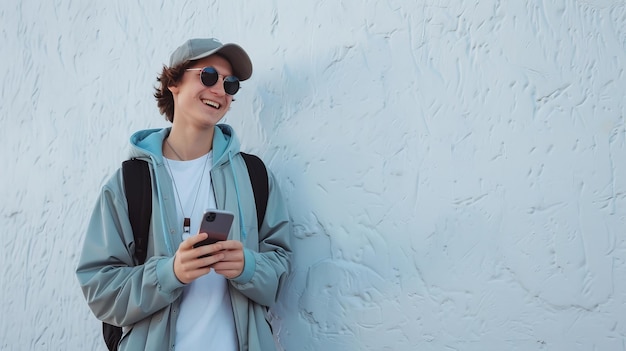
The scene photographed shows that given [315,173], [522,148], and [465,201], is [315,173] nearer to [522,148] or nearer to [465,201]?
[465,201]

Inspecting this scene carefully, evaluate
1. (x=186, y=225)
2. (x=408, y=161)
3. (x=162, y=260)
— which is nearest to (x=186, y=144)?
(x=186, y=225)

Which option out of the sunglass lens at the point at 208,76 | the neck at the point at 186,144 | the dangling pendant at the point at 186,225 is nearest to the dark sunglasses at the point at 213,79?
the sunglass lens at the point at 208,76

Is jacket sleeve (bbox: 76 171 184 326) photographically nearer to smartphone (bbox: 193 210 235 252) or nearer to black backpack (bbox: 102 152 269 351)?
black backpack (bbox: 102 152 269 351)

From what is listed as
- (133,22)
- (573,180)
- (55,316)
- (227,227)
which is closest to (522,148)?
(573,180)

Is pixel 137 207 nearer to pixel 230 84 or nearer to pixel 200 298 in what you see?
pixel 200 298

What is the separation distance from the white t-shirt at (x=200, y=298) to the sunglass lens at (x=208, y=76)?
27cm

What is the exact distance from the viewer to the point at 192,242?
1.94m

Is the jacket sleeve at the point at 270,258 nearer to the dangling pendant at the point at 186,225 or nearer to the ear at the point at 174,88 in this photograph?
the dangling pendant at the point at 186,225

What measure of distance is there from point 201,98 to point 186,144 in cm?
17

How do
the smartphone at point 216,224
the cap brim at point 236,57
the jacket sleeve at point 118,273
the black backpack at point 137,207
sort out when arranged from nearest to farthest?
1. the smartphone at point 216,224
2. the jacket sleeve at point 118,273
3. the black backpack at point 137,207
4. the cap brim at point 236,57

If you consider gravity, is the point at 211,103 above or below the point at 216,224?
above

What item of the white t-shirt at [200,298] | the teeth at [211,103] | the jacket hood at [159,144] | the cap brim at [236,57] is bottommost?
the white t-shirt at [200,298]

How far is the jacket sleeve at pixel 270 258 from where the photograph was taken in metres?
2.13

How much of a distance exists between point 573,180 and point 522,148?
0.60 feet
